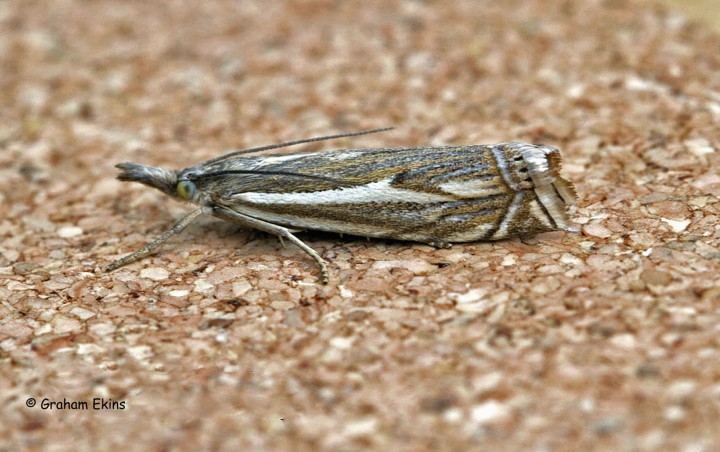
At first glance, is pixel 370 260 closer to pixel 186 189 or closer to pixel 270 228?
pixel 270 228

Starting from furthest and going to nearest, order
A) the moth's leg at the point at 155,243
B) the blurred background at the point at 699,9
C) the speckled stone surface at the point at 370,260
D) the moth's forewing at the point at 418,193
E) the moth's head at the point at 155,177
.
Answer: the blurred background at the point at 699,9
the moth's head at the point at 155,177
the moth's leg at the point at 155,243
the moth's forewing at the point at 418,193
the speckled stone surface at the point at 370,260

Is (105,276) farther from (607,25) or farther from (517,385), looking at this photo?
(607,25)

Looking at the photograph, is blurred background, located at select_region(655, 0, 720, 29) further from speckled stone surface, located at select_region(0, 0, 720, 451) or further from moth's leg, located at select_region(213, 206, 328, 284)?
moth's leg, located at select_region(213, 206, 328, 284)

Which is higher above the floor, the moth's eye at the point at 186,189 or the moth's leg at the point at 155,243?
the moth's eye at the point at 186,189

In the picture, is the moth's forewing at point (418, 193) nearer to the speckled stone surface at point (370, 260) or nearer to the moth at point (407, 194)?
the moth at point (407, 194)

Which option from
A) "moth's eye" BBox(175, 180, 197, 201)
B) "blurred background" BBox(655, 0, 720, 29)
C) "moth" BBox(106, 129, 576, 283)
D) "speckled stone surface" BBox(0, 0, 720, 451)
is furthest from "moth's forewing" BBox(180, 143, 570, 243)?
"blurred background" BBox(655, 0, 720, 29)

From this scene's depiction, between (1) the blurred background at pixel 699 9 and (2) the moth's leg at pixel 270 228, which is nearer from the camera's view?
(2) the moth's leg at pixel 270 228

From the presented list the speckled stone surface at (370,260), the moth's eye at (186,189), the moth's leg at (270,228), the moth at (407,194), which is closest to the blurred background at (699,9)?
the speckled stone surface at (370,260)
